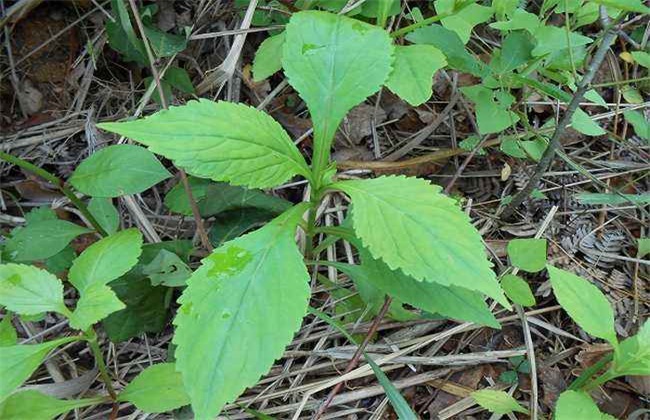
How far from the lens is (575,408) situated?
4.12ft

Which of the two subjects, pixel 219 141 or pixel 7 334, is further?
pixel 7 334

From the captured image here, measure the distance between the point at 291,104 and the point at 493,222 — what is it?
2.40 ft

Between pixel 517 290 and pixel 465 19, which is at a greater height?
pixel 465 19

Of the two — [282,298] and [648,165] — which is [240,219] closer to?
[282,298]

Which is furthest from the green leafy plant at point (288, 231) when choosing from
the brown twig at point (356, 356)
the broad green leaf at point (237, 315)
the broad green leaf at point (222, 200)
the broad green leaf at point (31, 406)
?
the broad green leaf at point (31, 406)

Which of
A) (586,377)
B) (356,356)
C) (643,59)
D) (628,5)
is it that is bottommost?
(586,377)

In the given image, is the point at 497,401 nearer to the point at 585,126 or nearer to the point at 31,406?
the point at 585,126

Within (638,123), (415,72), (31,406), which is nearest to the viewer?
(31,406)

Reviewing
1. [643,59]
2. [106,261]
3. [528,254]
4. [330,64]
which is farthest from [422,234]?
[643,59]

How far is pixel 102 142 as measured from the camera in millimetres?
1863

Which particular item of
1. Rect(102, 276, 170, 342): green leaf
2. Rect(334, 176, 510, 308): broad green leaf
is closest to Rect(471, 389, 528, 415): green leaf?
Rect(334, 176, 510, 308): broad green leaf

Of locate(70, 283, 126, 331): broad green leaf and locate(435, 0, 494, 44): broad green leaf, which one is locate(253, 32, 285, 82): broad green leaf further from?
locate(70, 283, 126, 331): broad green leaf

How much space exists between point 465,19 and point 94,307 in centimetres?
111

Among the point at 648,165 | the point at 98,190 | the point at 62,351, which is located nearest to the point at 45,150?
the point at 98,190
